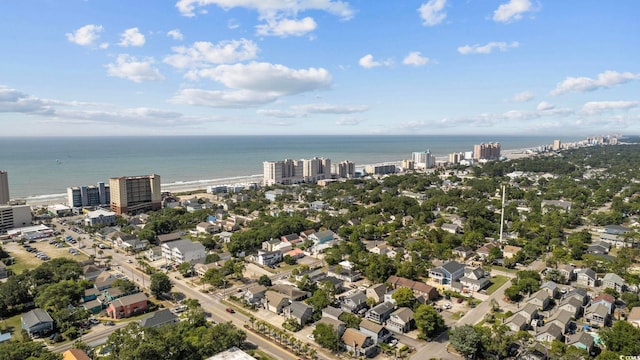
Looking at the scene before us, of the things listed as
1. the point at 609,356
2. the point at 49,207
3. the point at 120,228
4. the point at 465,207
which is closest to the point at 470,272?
the point at 609,356

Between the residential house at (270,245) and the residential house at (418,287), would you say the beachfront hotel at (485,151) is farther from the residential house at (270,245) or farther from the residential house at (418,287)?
the residential house at (418,287)

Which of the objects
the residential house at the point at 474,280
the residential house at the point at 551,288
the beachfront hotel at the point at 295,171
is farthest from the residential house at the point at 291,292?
the beachfront hotel at the point at 295,171

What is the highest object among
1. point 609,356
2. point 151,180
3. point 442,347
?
point 151,180

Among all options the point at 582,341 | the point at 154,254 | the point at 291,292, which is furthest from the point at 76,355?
the point at 582,341

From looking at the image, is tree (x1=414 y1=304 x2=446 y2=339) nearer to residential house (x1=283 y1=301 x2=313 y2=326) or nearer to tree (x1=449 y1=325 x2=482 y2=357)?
tree (x1=449 y1=325 x2=482 y2=357)

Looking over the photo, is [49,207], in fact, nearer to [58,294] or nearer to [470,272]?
[58,294]

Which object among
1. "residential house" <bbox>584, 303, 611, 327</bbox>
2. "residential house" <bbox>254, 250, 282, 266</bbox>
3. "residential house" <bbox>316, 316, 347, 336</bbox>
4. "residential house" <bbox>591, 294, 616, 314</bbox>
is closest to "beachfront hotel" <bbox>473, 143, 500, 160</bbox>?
"residential house" <bbox>591, 294, 616, 314</bbox>

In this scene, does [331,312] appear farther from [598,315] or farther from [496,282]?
[598,315]
